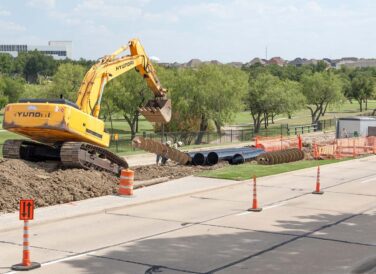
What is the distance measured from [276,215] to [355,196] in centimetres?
525

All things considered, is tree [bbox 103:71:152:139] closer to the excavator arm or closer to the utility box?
the utility box

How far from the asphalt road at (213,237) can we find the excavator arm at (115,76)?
4.80 m

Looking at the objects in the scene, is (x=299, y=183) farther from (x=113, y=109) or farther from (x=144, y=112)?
(x=113, y=109)

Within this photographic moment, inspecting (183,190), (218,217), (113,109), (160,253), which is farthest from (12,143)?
(113,109)

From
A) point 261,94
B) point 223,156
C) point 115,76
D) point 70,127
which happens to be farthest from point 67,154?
point 261,94

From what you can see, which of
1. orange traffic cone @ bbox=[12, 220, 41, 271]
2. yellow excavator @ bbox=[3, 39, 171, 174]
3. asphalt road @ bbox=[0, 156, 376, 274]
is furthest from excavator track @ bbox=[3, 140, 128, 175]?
orange traffic cone @ bbox=[12, 220, 41, 271]

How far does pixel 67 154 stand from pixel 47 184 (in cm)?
254

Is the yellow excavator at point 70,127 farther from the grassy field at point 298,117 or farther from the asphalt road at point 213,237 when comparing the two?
the grassy field at point 298,117

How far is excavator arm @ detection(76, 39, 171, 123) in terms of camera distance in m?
23.5

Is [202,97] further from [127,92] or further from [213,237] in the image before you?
[213,237]

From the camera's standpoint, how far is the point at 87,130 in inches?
861

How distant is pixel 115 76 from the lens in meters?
25.3

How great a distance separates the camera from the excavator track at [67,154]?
21.0 metres

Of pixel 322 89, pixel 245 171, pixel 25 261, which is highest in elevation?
pixel 322 89
